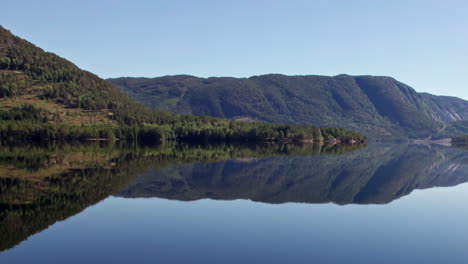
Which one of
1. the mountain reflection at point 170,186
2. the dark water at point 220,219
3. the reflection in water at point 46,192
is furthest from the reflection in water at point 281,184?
the reflection in water at point 46,192

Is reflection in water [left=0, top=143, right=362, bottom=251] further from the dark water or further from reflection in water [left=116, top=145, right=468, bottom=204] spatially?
reflection in water [left=116, top=145, right=468, bottom=204]

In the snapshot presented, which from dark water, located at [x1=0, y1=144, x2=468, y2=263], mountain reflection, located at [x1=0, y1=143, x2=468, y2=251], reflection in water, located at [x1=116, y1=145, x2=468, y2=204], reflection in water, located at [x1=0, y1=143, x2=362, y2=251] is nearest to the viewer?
dark water, located at [x1=0, y1=144, x2=468, y2=263]

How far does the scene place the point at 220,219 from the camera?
31016 mm

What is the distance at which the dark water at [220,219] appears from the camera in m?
22.2

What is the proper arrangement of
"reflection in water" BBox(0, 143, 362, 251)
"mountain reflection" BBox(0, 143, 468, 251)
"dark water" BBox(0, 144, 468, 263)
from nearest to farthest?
"dark water" BBox(0, 144, 468, 263), "reflection in water" BBox(0, 143, 362, 251), "mountain reflection" BBox(0, 143, 468, 251)

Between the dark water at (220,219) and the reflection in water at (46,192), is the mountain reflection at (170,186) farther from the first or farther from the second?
the dark water at (220,219)

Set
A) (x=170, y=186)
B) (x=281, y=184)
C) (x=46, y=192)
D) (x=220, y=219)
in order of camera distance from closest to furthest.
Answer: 1. (x=220, y=219)
2. (x=46, y=192)
3. (x=170, y=186)
4. (x=281, y=184)

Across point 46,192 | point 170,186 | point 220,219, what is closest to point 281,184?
point 170,186

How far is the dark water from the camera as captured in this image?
22.2 meters

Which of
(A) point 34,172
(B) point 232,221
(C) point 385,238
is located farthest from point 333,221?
(A) point 34,172

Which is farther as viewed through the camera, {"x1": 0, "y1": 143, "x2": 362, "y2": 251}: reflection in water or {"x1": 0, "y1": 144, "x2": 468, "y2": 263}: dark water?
{"x1": 0, "y1": 143, "x2": 362, "y2": 251}: reflection in water

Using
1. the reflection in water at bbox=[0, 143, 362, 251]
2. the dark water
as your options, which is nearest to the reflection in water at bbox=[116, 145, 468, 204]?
the dark water

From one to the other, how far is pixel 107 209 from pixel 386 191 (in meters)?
33.6

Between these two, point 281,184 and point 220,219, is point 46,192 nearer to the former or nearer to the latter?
point 220,219
